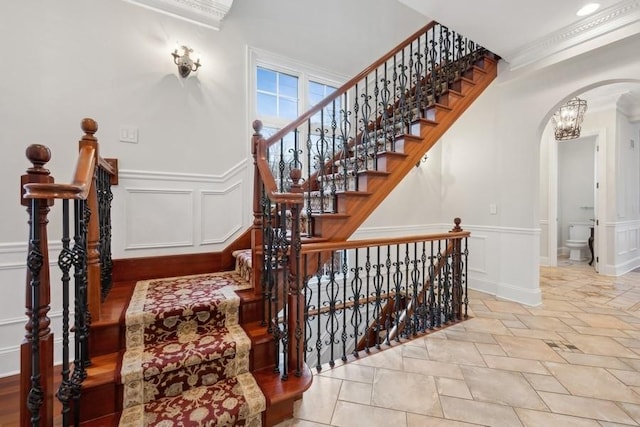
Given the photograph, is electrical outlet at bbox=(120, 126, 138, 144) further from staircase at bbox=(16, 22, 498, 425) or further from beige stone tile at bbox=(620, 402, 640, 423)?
beige stone tile at bbox=(620, 402, 640, 423)

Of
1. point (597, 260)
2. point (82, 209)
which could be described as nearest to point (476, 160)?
point (597, 260)

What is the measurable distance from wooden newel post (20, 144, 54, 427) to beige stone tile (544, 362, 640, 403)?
294 cm

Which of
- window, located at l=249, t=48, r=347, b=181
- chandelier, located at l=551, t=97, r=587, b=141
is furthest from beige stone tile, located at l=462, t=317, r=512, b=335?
chandelier, located at l=551, t=97, r=587, b=141

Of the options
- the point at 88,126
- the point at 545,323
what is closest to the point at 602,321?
the point at 545,323

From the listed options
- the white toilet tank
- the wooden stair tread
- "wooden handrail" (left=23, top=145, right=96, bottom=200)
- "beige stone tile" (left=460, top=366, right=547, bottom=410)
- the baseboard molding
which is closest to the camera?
"wooden handrail" (left=23, top=145, right=96, bottom=200)

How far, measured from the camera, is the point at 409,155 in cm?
281

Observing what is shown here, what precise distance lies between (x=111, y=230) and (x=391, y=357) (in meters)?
2.68

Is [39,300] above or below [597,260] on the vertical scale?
above

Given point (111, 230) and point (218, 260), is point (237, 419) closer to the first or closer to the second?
point (218, 260)

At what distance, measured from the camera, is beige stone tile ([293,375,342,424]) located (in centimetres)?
165

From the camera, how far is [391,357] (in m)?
2.29

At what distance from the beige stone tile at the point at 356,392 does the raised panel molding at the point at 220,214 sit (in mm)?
1856

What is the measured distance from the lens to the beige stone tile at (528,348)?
2.26 metres

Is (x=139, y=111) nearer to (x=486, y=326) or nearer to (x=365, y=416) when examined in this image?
(x=365, y=416)
